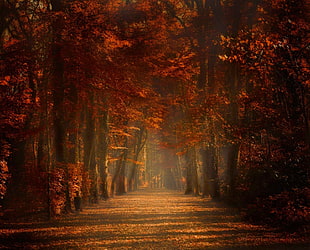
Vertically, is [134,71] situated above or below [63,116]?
above

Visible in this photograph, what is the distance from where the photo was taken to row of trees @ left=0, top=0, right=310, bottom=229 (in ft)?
48.9

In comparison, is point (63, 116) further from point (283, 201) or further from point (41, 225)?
point (283, 201)

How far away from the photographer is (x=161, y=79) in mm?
36312

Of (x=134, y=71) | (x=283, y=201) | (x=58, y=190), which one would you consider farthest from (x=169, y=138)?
(x=283, y=201)

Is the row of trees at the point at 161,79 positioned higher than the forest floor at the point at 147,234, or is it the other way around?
the row of trees at the point at 161,79

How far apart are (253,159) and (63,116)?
29.4 feet

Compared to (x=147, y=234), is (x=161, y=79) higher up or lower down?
higher up

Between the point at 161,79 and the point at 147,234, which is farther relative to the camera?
the point at 161,79

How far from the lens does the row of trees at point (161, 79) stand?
587 inches

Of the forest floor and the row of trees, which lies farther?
the row of trees

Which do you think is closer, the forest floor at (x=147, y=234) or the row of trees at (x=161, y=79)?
the forest floor at (x=147, y=234)

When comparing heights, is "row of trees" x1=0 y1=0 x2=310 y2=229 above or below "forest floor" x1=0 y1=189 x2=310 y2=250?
above

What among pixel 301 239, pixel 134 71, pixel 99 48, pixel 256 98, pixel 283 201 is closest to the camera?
pixel 301 239

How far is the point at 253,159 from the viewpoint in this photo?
56.4ft
